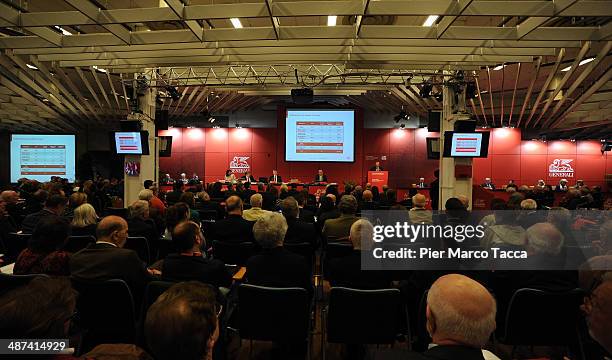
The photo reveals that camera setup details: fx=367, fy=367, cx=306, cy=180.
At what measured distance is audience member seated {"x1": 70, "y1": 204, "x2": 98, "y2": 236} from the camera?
171 inches

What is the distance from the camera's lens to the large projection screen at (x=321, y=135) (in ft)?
50.0

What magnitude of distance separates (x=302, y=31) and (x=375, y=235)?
160 inches

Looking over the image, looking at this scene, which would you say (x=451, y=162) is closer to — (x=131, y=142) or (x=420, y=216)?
(x=420, y=216)

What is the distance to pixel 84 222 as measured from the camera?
4.45 meters

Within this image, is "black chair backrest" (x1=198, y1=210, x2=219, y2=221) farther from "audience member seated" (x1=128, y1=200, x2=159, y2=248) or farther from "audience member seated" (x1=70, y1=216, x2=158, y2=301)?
"audience member seated" (x1=70, y1=216, x2=158, y2=301)

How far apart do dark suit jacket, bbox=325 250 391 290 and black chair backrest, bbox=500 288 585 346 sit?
99 cm

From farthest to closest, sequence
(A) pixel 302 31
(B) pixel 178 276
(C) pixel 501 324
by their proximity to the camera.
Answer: (A) pixel 302 31 → (C) pixel 501 324 → (B) pixel 178 276

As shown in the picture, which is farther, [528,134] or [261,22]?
[528,134]

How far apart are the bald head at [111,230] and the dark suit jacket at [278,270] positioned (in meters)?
1.11

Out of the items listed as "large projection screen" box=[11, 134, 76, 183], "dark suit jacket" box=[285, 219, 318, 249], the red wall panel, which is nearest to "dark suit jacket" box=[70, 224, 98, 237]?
"dark suit jacket" box=[285, 219, 318, 249]

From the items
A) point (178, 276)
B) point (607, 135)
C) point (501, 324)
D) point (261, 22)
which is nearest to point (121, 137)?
point (261, 22)

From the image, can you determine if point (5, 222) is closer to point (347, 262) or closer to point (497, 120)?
point (347, 262)

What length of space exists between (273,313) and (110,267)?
1216mm

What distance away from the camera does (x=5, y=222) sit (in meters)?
4.71
